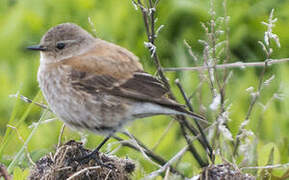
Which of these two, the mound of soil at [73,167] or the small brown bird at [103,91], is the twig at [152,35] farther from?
the mound of soil at [73,167]

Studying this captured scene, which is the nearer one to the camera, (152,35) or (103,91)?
(103,91)

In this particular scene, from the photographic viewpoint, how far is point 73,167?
412cm

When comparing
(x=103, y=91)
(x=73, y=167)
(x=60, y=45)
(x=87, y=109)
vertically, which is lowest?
(x=73, y=167)

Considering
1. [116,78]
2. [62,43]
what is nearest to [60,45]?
[62,43]

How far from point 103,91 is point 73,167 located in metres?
0.83

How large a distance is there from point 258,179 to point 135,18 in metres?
3.53

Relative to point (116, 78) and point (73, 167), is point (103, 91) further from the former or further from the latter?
point (73, 167)

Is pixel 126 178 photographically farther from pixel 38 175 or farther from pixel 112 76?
pixel 112 76

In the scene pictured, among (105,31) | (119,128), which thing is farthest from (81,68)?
(105,31)

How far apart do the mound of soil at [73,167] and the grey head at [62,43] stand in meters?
1.17

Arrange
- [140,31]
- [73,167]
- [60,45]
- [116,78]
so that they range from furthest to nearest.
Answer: [140,31] < [60,45] < [116,78] < [73,167]

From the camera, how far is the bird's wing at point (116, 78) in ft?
15.6

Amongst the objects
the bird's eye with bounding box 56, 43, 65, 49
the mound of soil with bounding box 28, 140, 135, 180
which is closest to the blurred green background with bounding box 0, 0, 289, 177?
the bird's eye with bounding box 56, 43, 65, 49

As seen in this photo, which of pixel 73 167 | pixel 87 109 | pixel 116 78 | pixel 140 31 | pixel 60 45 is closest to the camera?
pixel 73 167
